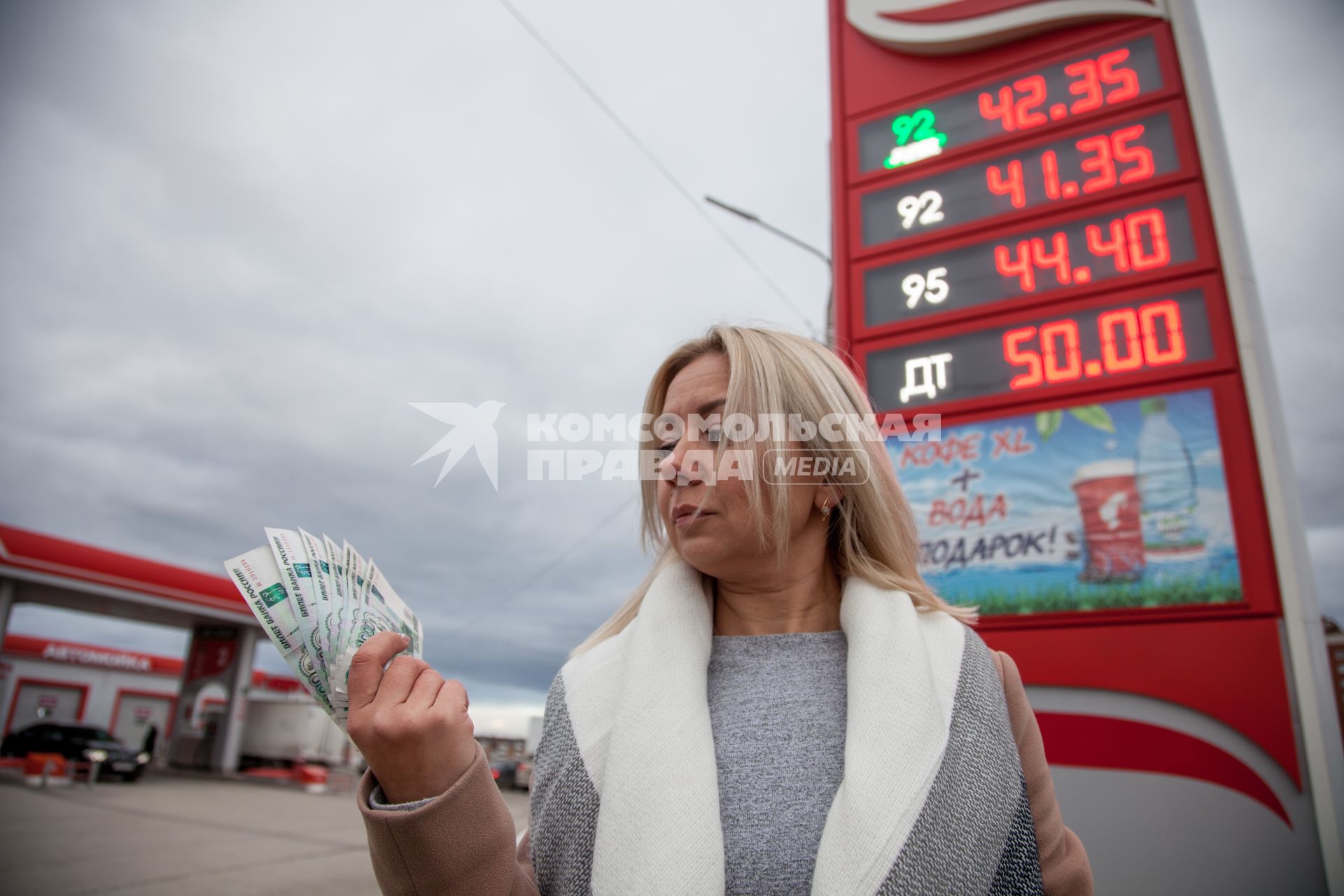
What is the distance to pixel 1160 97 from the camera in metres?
3.86

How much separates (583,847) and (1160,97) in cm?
448

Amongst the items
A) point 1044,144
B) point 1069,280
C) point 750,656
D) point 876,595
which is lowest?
point 750,656

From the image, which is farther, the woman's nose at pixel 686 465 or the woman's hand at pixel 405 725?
the woman's nose at pixel 686 465

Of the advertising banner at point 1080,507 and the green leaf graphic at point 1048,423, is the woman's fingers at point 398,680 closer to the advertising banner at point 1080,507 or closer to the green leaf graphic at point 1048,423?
the advertising banner at point 1080,507

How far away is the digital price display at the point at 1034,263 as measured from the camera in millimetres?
3635

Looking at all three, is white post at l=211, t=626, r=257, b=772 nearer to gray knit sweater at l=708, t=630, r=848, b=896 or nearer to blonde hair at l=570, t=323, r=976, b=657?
blonde hair at l=570, t=323, r=976, b=657

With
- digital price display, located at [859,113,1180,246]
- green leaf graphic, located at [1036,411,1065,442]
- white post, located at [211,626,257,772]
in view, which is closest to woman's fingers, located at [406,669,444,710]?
green leaf graphic, located at [1036,411,1065,442]

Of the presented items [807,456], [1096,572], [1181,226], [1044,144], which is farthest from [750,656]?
[1044,144]

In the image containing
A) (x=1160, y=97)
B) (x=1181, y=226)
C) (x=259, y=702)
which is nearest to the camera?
(x=1181, y=226)

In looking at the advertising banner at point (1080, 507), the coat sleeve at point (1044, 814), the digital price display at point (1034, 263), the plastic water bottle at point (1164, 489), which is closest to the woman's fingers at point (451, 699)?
the coat sleeve at point (1044, 814)

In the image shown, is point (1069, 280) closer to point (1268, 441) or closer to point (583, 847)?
point (1268, 441)

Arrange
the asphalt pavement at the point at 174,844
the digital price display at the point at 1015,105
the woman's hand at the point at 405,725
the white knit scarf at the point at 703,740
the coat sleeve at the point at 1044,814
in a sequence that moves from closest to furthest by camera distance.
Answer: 1. the woman's hand at the point at 405,725
2. the white knit scarf at the point at 703,740
3. the coat sleeve at the point at 1044,814
4. the digital price display at the point at 1015,105
5. the asphalt pavement at the point at 174,844

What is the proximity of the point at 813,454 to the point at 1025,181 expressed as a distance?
3.55 meters

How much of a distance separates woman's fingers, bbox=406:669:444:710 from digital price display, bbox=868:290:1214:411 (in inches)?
134
